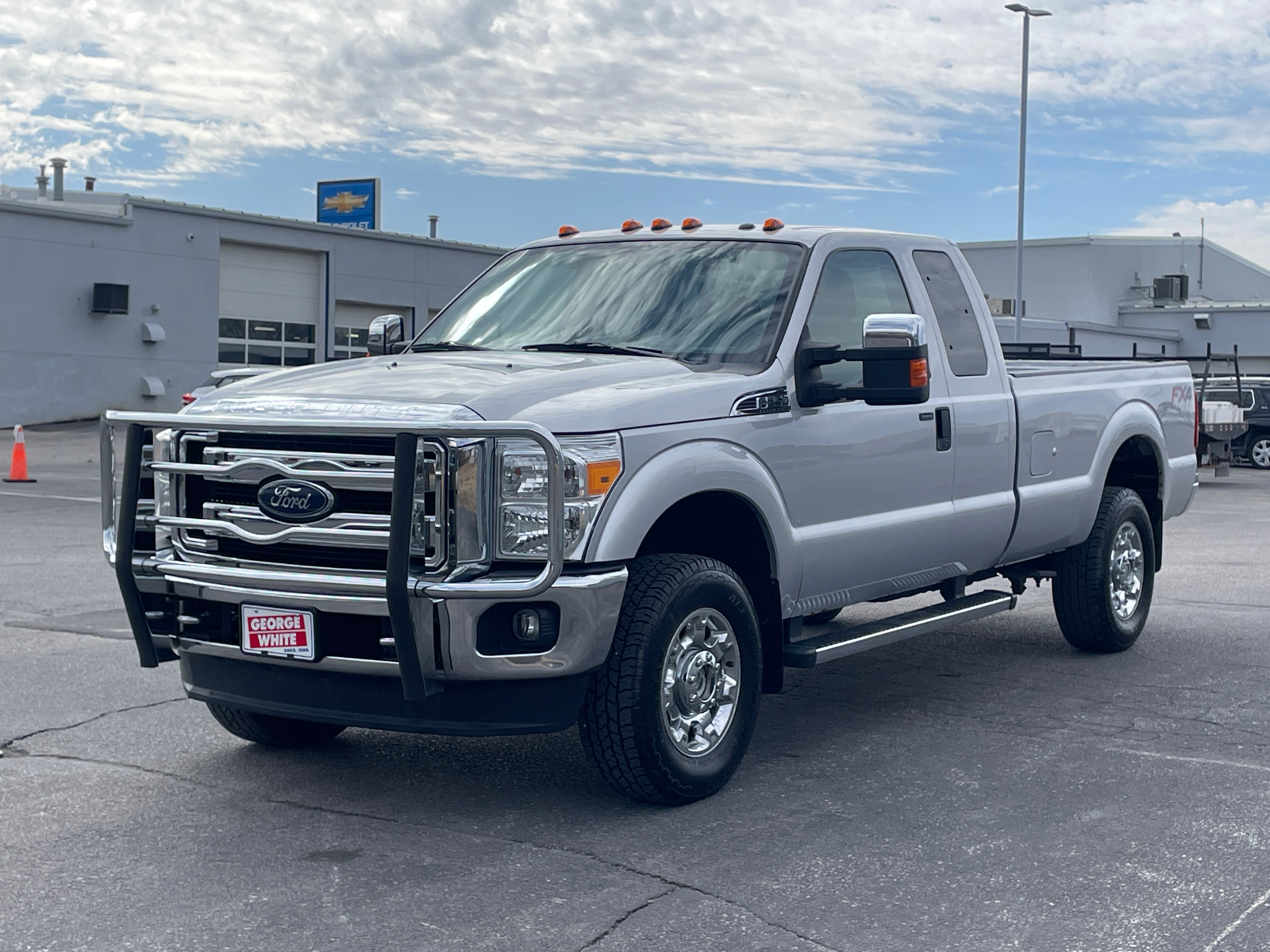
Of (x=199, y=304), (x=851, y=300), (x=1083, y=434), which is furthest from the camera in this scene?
(x=199, y=304)

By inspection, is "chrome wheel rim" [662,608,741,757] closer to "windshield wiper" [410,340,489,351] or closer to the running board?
the running board

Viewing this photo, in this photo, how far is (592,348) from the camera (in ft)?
19.9

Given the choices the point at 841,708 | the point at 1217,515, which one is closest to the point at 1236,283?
the point at 1217,515

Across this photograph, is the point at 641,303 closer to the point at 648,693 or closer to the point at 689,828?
the point at 648,693

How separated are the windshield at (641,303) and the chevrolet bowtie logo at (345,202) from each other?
52.3m

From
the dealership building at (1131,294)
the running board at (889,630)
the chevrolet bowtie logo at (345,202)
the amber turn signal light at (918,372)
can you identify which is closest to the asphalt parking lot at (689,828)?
the running board at (889,630)

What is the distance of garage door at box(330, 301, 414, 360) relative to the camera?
142ft

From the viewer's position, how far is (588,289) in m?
6.53

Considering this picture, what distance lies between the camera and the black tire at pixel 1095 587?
26.9 ft

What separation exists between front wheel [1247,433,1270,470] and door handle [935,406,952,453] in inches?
944

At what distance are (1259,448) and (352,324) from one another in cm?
2530

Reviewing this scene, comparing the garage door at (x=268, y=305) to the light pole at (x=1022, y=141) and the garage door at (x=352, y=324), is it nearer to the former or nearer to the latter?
the garage door at (x=352, y=324)

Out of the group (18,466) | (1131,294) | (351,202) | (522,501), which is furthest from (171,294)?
(1131,294)

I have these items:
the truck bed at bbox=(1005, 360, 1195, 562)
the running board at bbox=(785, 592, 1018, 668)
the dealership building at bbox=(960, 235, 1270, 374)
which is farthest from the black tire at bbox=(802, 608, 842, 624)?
the dealership building at bbox=(960, 235, 1270, 374)
